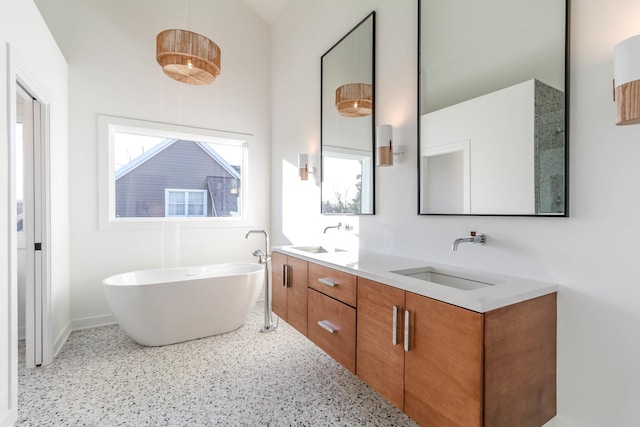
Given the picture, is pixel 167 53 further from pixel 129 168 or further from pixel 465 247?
pixel 465 247

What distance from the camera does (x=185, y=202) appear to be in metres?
3.82

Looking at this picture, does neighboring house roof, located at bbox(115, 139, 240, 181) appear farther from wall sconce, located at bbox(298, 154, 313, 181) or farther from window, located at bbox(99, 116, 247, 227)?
wall sconce, located at bbox(298, 154, 313, 181)

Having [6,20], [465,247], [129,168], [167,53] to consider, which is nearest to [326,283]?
[465,247]

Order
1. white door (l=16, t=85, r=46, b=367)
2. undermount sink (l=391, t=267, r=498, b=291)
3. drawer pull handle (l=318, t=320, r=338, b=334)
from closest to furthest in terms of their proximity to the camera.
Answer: undermount sink (l=391, t=267, r=498, b=291), drawer pull handle (l=318, t=320, r=338, b=334), white door (l=16, t=85, r=46, b=367)

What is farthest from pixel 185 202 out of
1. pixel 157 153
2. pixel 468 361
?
pixel 468 361

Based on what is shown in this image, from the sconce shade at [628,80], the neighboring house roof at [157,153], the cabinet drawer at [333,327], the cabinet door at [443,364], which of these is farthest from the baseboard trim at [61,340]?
the sconce shade at [628,80]

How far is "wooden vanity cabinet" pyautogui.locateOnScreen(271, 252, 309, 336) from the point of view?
87.7 inches

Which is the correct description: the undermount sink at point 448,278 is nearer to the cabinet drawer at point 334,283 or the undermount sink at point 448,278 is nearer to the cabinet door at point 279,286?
the cabinet drawer at point 334,283

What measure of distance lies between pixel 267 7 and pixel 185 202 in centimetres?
269

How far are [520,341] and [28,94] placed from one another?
3.38 metres

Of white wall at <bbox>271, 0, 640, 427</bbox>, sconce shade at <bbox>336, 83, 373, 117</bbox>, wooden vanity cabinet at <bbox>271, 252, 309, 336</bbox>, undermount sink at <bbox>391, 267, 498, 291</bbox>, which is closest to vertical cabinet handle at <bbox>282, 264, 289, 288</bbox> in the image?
wooden vanity cabinet at <bbox>271, 252, 309, 336</bbox>

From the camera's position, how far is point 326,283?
194 centimetres

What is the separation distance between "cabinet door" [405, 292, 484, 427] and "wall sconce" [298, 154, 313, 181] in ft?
6.62

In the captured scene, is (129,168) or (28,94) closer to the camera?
(28,94)
